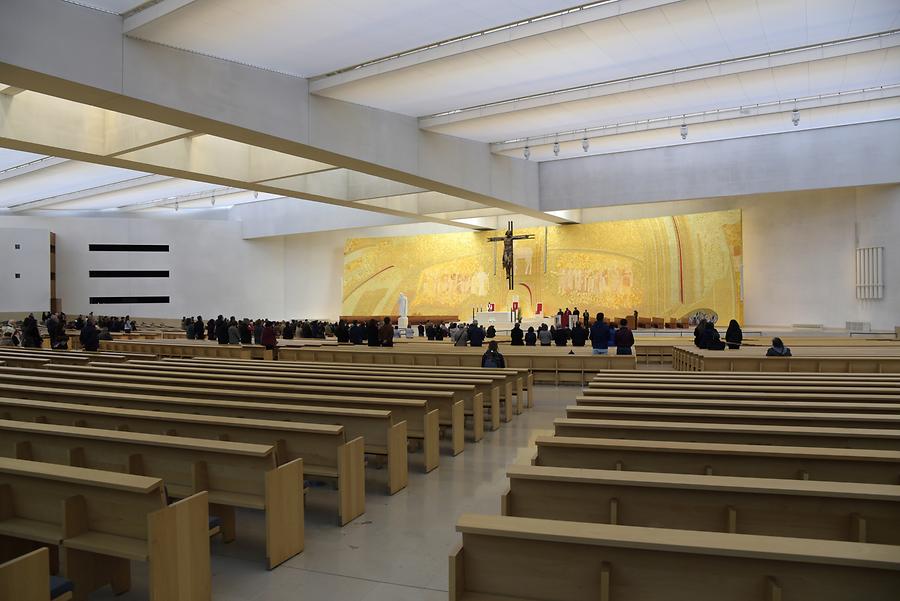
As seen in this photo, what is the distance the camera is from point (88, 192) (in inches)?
814

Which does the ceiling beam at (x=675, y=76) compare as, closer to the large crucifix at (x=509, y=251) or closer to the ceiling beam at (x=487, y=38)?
the ceiling beam at (x=487, y=38)

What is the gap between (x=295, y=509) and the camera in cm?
344

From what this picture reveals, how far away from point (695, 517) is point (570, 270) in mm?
21263

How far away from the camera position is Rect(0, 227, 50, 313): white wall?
942 inches

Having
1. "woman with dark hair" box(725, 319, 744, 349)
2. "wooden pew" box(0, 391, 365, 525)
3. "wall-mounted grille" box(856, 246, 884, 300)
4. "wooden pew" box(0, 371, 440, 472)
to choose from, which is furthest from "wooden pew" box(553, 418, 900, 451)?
"wall-mounted grille" box(856, 246, 884, 300)

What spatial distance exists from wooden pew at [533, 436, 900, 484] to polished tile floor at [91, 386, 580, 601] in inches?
19.9

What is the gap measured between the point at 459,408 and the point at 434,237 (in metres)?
21.3

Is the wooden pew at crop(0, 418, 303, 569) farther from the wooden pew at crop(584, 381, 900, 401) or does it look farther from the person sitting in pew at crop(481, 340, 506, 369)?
the person sitting in pew at crop(481, 340, 506, 369)

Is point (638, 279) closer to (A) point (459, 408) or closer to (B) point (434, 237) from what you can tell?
(B) point (434, 237)

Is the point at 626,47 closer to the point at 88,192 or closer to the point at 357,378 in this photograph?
the point at 357,378

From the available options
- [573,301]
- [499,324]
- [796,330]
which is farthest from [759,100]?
[499,324]

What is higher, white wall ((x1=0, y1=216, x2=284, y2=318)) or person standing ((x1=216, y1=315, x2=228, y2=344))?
white wall ((x1=0, y1=216, x2=284, y2=318))

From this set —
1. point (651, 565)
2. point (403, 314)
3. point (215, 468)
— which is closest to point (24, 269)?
point (403, 314)

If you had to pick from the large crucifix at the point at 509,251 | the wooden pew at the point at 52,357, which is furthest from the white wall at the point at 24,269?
the large crucifix at the point at 509,251
